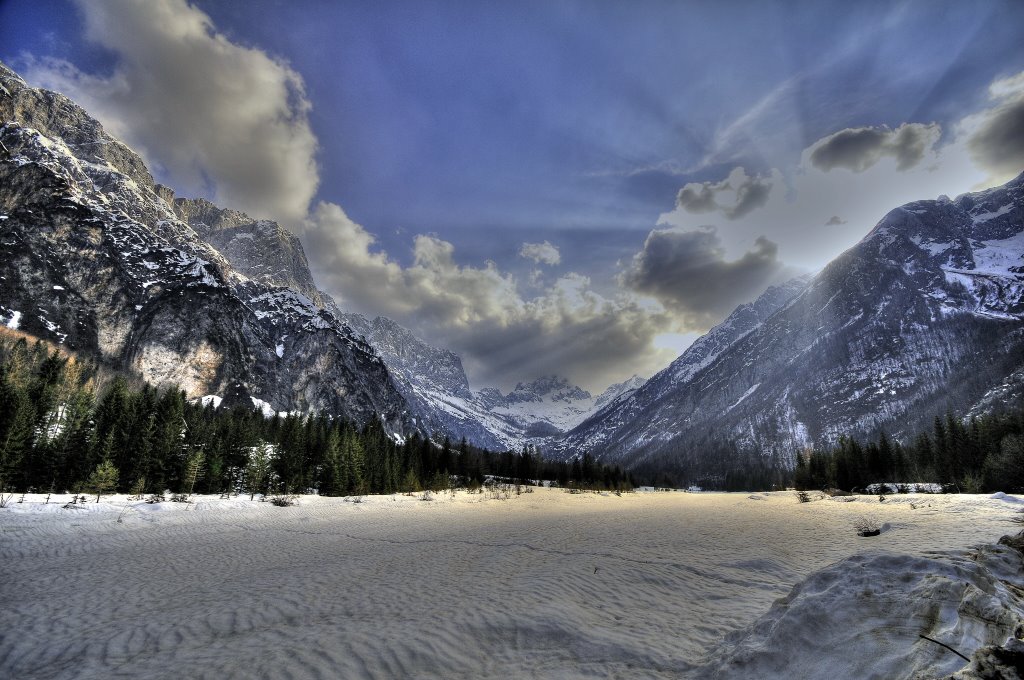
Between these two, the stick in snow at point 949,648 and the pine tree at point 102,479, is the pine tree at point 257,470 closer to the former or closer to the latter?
the pine tree at point 102,479

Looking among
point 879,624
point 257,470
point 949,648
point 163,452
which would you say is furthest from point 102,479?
point 949,648

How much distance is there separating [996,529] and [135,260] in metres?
250

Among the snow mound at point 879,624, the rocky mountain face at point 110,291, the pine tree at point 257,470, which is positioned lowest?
the pine tree at point 257,470

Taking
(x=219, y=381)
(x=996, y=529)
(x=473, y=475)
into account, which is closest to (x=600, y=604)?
(x=996, y=529)

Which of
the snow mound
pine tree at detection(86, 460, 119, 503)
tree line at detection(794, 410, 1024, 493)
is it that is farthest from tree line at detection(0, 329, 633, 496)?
tree line at detection(794, 410, 1024, 493)

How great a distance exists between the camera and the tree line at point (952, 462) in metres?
49.7

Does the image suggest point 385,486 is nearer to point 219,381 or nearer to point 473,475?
point 473,475

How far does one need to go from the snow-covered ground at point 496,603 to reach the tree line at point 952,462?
41954 millimetres

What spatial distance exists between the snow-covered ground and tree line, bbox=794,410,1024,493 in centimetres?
4195

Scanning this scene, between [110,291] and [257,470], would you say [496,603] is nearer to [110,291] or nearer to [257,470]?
[257,470]

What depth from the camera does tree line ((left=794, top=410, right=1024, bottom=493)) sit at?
49688mm

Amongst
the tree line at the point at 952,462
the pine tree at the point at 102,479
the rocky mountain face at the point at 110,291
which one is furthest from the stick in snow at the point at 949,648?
the rocky mountain face at the point at 110,291

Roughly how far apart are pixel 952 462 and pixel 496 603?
88991 mm

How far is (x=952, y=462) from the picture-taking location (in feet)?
214
